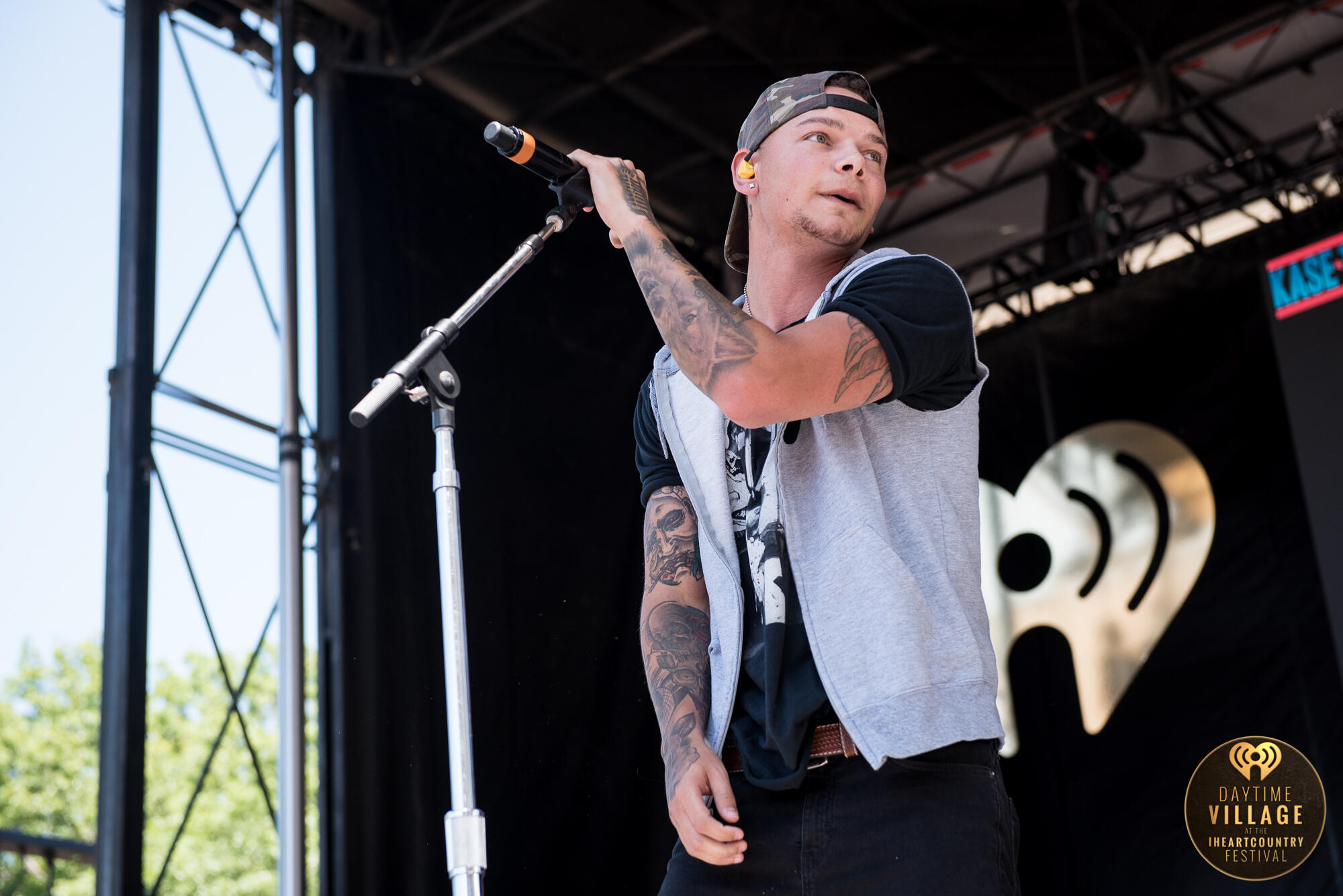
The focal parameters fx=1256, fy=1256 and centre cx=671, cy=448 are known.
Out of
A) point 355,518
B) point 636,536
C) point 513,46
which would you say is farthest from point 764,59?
point 355,518

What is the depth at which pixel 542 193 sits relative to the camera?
16.3ft

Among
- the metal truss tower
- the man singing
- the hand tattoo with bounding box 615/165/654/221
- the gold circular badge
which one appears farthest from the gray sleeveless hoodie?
the gold circular badge

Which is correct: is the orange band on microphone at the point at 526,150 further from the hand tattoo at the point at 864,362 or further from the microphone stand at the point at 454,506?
the hand tattoo at the point at 864,362

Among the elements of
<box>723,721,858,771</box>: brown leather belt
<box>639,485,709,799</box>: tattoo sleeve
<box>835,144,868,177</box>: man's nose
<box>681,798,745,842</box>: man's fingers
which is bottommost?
<box>681,798,745,842</box>: man's fingers

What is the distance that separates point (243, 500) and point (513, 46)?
16.1 meters

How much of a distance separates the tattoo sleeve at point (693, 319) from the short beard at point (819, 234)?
23 centimetres

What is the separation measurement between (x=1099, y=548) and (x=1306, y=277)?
1381mm

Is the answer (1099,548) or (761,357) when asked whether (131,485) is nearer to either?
(761,357)

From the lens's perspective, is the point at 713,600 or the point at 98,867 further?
the point at 98,867

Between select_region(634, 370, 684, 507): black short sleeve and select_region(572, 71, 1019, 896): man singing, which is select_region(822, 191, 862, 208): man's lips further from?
select_region(634, 370, 684, 507): black short sleeve

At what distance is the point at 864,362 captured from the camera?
1.27 m

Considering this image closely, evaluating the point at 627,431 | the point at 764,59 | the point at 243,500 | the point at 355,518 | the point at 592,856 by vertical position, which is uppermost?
the point at 243,500

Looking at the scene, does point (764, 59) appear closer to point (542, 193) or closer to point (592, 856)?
point (542, 193)

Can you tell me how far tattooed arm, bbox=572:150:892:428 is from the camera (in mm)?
1235
